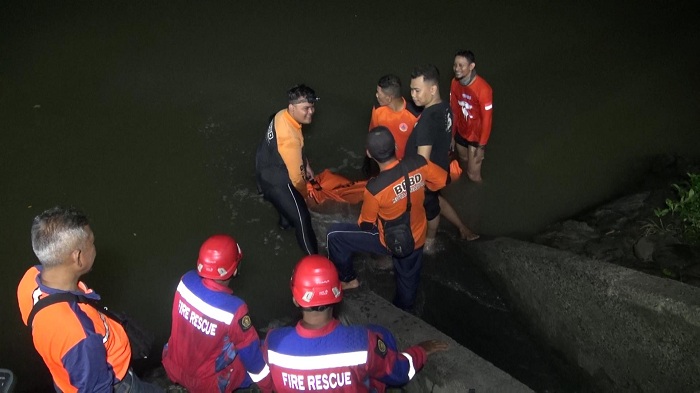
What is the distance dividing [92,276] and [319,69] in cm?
377

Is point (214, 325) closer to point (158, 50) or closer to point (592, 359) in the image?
point (592, 359)

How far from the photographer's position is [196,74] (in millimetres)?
7020

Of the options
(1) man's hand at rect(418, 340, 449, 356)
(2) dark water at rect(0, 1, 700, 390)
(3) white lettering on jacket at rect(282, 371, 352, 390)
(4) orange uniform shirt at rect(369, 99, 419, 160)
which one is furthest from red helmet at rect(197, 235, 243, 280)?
(4) orange uniform shirt at rect(369, 99, 419, 160)

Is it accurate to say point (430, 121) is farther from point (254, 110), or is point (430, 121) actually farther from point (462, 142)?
point (254, 110)

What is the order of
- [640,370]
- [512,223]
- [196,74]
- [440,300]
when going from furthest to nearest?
[196,74] → [512,223] → [440,300] → [640,370]

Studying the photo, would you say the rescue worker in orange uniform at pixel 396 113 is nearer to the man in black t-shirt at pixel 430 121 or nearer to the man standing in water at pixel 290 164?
the man in black t-shirt at pixel 430 121

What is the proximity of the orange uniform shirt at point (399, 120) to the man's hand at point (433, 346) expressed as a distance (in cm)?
186

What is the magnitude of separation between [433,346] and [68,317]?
6.64 ft

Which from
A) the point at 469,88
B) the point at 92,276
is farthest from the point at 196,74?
the point at 469,88

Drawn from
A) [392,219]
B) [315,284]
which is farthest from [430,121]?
[315,284]

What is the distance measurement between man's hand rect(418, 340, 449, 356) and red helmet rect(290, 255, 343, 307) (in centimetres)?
91

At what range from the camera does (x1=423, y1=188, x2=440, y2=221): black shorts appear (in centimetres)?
460

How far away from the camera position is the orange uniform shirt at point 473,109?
4941 mm

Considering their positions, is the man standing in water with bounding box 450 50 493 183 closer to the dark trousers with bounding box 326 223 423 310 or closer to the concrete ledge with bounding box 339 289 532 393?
the dark trousers with bounding box 326 223 423 310
